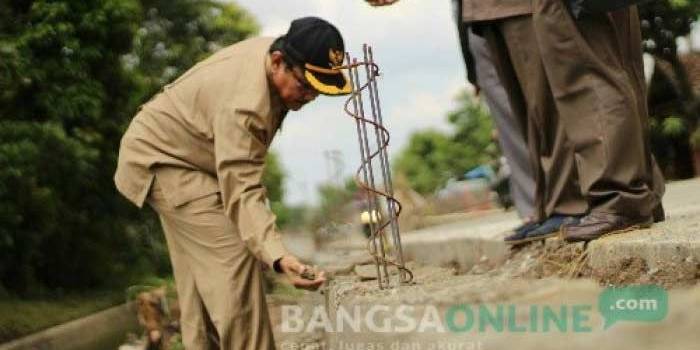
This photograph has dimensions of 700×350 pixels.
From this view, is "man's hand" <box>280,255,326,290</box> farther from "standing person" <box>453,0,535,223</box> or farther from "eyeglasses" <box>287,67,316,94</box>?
"standing person" <box>453,0,535,223</box>

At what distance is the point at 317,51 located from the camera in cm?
335

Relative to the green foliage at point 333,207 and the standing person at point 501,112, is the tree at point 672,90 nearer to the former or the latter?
the green foliage at point 333,207

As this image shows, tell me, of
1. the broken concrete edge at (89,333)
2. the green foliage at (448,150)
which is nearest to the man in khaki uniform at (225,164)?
the broken concrete edge at (89,333)

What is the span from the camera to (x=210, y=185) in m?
3.57

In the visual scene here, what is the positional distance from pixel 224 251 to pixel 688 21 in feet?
54.1

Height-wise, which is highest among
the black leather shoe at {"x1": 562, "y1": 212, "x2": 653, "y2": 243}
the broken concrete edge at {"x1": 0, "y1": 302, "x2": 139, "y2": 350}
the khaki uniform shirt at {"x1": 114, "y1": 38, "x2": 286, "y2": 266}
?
the khaki uniform shirt at {"x1": 114, "y1": 38, "x2": 286, "y2": 266}

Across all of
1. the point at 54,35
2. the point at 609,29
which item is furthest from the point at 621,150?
the point at 54,35

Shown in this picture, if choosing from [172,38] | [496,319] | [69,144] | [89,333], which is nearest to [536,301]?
[496,319]

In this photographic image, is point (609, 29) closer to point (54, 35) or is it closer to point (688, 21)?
point (54, 35)

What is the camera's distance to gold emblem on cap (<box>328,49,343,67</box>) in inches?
134

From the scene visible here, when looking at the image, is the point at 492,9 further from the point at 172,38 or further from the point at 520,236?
the point at 172,38

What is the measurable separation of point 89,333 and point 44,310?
18.2 inches

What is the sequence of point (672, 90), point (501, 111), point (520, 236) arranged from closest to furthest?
point (520, 236) → point (501, 111) → point (672, 90)

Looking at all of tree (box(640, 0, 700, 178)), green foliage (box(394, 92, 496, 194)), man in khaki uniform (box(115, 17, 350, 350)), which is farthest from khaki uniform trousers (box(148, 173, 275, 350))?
green foliage (box(394, 92, 496, 194))
